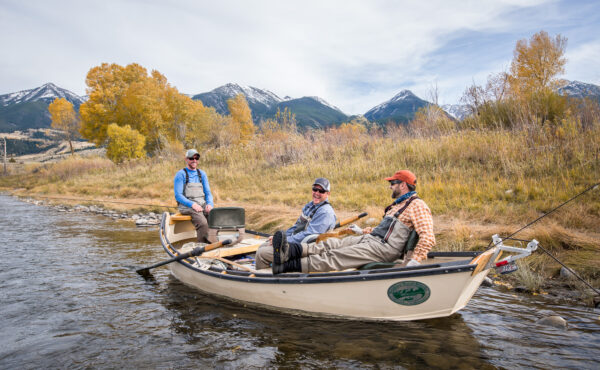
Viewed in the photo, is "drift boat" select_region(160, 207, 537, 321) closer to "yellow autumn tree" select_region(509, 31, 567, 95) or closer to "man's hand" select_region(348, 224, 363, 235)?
"man's hand" select_region(348, 224, 363, 235)

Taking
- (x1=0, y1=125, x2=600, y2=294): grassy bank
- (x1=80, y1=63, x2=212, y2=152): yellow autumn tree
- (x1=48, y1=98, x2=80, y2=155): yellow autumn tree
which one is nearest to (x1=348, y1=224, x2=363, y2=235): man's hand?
(x1=0, y1=125, x2=600, y2=294): grassy bank

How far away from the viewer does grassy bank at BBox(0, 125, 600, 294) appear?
23.0 feet

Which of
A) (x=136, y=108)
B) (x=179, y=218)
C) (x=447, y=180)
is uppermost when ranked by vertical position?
(x=136, y=108)

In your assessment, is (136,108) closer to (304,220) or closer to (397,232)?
(304,220)

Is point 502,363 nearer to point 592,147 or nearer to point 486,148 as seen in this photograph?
point 592,147

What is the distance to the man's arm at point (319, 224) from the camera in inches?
211

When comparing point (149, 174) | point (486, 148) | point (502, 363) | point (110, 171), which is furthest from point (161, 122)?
point (502, 363)

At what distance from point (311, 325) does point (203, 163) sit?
19052 mm

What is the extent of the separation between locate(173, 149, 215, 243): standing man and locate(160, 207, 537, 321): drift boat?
165 cm

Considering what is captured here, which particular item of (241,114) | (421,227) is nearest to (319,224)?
(421,227)

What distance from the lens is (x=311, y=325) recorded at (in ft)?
15.2

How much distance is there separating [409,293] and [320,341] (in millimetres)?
1191

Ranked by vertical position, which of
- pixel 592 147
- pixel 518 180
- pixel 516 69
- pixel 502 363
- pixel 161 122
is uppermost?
pixel 516 69

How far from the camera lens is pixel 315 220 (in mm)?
5414
